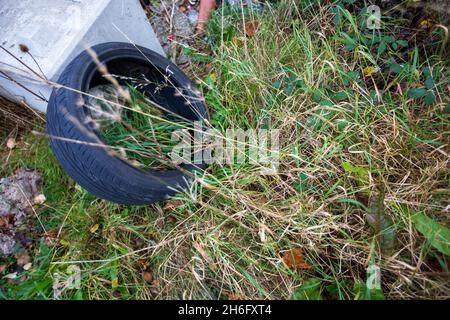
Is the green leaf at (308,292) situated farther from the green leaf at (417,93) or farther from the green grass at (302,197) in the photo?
the green leaf at (417,93)

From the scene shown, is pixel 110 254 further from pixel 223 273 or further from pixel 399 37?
pixel 399 37

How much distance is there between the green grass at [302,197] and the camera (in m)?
1.59

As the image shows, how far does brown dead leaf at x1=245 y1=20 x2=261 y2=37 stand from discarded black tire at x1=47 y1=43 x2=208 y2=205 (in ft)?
2.35

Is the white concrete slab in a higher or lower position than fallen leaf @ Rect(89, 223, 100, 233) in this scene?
higher

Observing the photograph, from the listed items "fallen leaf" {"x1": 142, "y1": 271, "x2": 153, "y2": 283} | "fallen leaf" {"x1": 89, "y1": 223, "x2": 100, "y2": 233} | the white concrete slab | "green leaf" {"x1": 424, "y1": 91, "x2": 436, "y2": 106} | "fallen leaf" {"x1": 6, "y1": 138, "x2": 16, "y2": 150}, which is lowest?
"fallen leaf" {"x1": 142, "y1": 271, "x2": 153, "y2": 283}

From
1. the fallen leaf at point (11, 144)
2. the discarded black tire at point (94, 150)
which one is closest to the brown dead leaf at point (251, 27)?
the discarded black tire at point (94, 150)

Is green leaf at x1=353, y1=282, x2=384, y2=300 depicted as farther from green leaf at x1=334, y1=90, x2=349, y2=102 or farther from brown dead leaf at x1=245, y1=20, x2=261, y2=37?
brown dead leaf at x1=245, y1=20, x2=261, y2=37

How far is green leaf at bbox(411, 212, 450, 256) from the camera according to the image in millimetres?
1447

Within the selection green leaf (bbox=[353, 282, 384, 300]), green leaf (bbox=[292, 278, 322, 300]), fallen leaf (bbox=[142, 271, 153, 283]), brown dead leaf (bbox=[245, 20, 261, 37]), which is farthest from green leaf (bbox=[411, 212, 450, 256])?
brown dead leaf (bbox=[245, 20, 261, 37])

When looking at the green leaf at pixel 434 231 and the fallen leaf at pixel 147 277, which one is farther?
the fallen leaf at pixel 147 277

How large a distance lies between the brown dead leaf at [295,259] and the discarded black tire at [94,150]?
64 cm

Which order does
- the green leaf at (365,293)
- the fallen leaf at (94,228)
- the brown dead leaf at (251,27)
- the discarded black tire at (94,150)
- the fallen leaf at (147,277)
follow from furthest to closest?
the brown dead leaf at (251,27), the fallen leaf at (94,228), the fallen leaf at (147,277), the discarded black tire at (94,150), the green leaf at (365,293)

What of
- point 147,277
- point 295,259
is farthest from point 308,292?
point 147,277

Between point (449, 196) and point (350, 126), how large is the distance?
1.88 ft
